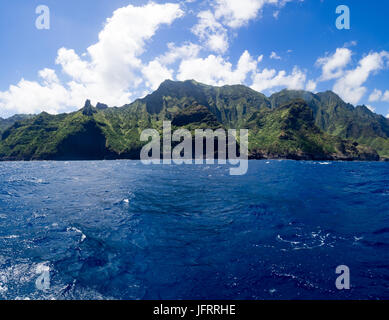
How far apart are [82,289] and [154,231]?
8162 millimetres

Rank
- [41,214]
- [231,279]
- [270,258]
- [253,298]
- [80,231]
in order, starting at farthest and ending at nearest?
[41,214]
[80,231]
[270,258]
[231,279]
[253,298]

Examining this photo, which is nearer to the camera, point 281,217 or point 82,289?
point 82,289

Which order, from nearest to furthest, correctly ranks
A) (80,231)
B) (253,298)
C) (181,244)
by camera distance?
(253,298), (181,244), (80,231)

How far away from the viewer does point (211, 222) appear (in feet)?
66.5

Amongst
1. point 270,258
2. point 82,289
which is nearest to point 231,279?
point 270,258

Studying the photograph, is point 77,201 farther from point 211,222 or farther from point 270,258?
point 270,258

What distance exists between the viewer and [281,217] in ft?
70.3
